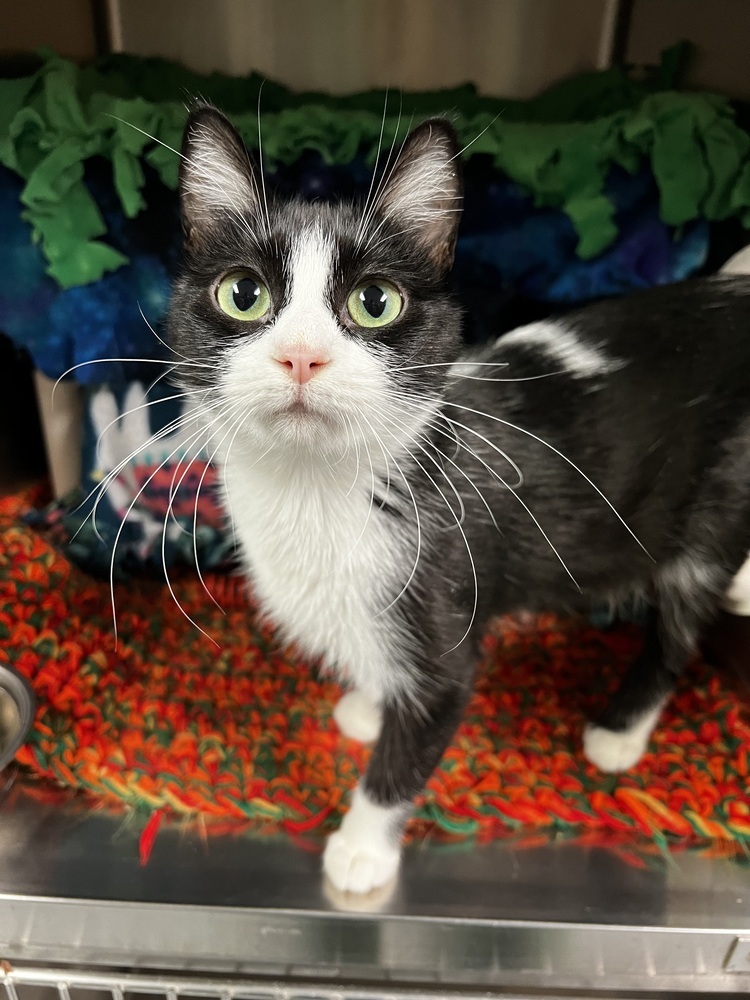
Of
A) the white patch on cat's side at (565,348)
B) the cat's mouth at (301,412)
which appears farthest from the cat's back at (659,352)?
the cat's mouth at (301,412)

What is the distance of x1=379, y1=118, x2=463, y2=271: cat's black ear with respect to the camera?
58 centimetres

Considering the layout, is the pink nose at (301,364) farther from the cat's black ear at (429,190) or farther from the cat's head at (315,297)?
the cat's black ear at (429,190)

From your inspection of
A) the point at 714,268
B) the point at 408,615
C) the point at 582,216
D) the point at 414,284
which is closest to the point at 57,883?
the point at 408,615

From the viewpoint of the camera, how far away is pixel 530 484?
739 mm

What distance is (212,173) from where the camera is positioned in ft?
1.98

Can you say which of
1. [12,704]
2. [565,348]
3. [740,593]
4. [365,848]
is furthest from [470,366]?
[12,704]

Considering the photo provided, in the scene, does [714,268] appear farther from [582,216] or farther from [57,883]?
[57,883]

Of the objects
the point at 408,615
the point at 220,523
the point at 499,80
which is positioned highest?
the point at 499,80

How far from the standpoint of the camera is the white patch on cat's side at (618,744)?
0.85m

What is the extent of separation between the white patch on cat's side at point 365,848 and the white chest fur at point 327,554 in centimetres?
12

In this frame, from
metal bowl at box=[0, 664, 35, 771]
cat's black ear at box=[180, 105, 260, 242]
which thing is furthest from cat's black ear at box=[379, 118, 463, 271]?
metal bowl at box=[0, 664, 35, 771]

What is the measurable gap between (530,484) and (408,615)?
18 cm

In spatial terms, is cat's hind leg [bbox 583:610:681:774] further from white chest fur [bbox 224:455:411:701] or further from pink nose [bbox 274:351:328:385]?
pink nose [bbox 274:351:328:385]

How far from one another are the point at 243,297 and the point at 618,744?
2.14ft
